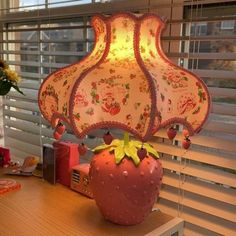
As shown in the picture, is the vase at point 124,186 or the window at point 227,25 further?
the window at point 227,25

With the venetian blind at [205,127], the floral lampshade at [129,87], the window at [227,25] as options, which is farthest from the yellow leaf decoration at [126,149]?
the window at [227,25]

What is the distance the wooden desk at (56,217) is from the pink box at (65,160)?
6 cm

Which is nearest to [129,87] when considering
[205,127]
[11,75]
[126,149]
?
[126,149]

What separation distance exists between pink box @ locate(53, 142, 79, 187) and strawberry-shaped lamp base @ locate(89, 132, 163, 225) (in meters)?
0.31

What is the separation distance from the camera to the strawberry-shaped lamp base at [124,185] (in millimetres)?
939

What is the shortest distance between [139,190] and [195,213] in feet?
1.27

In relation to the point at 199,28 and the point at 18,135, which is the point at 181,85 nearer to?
the point at 199,28

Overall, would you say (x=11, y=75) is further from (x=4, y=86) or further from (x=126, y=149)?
(x=126, y=149)

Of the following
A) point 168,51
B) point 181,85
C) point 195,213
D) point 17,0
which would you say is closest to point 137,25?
point 181,85

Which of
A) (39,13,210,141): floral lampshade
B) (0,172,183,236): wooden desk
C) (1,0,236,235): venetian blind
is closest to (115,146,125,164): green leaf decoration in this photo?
(39,13,210,141): floral lampshade

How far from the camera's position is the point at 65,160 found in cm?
132

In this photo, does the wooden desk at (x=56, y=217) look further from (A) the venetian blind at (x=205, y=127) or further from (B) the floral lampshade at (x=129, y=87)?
(B) the floral lampshade at (x=129, y=87)

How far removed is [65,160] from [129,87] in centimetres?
57

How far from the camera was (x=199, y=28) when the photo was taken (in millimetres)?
1174
